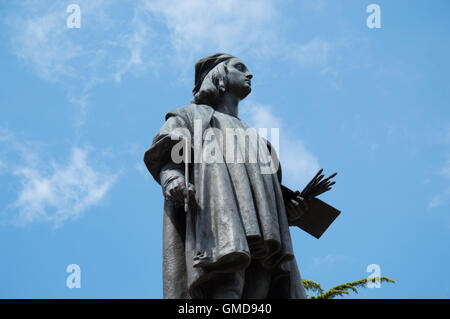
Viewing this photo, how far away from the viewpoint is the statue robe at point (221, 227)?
22.8ft

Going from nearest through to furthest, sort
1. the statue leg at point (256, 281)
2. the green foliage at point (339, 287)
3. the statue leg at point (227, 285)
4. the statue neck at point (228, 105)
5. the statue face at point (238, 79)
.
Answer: the statue leg at point (227, 285)
the statue leg at point (256, 281)
the statue neck at point (228, 105)
the statue face at point (238, 79)
the green foliage at point (339, 287)

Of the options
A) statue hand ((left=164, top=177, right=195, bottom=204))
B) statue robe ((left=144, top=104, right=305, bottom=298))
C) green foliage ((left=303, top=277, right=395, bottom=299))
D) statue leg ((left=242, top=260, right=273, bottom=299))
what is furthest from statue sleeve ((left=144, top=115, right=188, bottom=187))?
green foliage ((left=303, top=277, right=395, bottom=299))

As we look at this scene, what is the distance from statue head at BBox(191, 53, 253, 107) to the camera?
9242mm

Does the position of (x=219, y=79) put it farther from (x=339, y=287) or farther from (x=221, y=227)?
(x=339, y=287)

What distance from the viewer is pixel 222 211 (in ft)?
Result: 23.5

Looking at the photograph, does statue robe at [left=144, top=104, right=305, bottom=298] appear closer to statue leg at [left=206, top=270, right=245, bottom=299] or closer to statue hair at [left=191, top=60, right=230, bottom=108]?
statue leg at [left=206, top=270, right=245, bottom=299]

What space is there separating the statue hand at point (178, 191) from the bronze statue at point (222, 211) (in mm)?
11

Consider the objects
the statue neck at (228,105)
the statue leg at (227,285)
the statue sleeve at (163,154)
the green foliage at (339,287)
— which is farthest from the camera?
the green foliage at (339,287)

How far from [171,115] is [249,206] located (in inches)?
72.3

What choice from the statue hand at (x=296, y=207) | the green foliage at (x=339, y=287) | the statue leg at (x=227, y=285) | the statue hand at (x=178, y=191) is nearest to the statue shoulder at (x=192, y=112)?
the statue hand at (x=178, y=191)

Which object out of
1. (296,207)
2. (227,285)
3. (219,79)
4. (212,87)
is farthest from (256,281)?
(219,79)

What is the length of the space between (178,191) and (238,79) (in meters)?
2.60

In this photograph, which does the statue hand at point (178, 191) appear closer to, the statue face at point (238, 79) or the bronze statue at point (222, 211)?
the bronze statue at point (222, 211)

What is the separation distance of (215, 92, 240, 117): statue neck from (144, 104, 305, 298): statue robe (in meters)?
1.03
